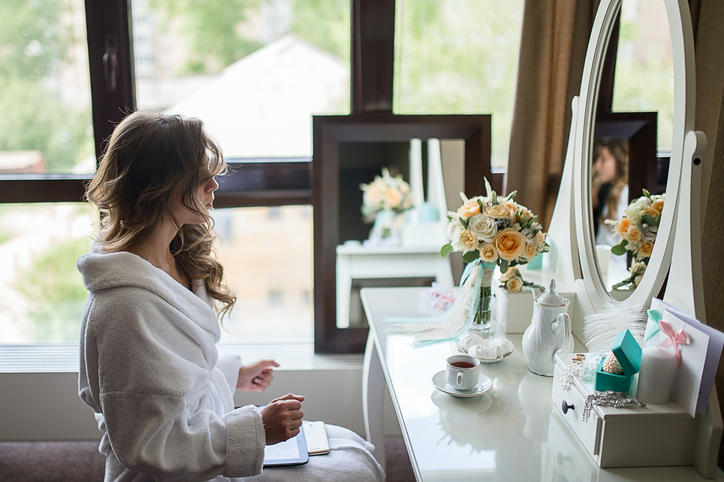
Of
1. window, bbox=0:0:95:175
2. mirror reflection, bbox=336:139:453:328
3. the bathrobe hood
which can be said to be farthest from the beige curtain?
window, bbox=0:0:95:175

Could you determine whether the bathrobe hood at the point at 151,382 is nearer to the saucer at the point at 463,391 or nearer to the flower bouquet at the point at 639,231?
the saucer at the point at 463,391

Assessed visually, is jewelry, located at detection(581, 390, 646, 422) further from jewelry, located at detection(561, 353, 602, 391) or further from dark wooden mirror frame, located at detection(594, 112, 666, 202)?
dark wooden mirror frame, located at detection(594, 112, 666, 202)

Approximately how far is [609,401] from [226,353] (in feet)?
5.15

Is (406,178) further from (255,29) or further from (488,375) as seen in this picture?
(488,375)

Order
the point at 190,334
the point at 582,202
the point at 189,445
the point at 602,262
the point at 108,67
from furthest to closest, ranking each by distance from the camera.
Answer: the point at 108,67 → the point at 582,202 → the point at 602,262 → the point at 190,334 → the point at 189,445

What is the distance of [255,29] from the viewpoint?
2.11m

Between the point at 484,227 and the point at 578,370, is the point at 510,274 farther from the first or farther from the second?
the point at 578,370

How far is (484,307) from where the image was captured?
5.22 feet

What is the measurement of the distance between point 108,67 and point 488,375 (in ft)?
5.33

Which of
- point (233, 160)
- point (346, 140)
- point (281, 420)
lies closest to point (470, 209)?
point (281, 420)

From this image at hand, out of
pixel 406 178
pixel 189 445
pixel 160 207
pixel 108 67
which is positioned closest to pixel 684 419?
pixel 189 445

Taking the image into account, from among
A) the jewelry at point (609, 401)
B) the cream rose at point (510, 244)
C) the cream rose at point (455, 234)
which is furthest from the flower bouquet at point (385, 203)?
the jewelry at point (609, 401)

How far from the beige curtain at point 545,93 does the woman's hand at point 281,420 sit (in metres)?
1.10

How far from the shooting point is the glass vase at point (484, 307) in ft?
5.17
